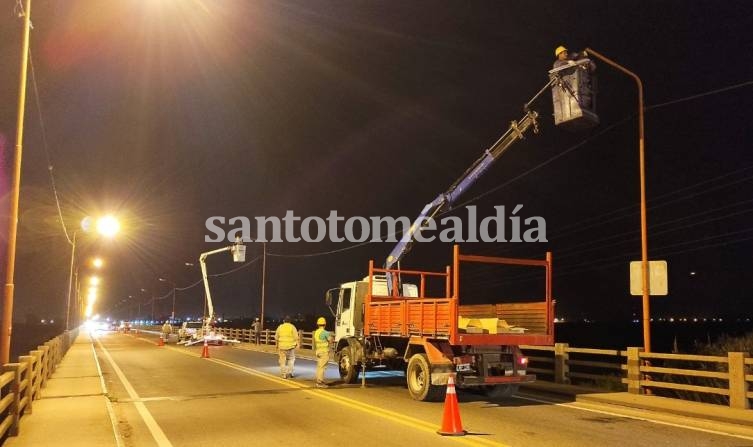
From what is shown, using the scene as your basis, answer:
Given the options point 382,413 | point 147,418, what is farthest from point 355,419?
point 147,418

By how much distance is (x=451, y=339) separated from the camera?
40.9 ft

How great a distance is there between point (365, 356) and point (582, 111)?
7.51m

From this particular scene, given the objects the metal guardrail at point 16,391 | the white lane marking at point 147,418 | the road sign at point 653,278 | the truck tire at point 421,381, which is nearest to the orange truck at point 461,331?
the truck tire at point 421,381

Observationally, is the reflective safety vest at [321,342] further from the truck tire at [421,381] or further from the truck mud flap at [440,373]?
the truck mud flap at [440,373]

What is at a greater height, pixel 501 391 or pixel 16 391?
pixel 16 391

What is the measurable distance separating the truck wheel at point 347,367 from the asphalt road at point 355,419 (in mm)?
477

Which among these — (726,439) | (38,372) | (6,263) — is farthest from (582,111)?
(38,372)

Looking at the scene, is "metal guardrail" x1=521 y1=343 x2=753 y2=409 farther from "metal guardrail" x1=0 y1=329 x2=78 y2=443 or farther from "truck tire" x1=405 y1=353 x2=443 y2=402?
"metal guardrail" x1=0 y1=329 x2=78 y2=443

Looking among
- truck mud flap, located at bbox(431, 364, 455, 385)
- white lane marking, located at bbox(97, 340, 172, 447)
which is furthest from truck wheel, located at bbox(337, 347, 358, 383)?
white lane marking, located at bbox(97, 340, 172, 447)

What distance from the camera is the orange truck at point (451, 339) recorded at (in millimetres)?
12748

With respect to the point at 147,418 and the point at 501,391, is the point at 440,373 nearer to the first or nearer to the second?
the point at 501,391

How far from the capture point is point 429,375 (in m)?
12.8

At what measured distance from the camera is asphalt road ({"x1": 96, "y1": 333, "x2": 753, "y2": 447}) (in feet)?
29.6

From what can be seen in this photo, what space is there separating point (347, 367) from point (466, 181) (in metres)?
6.49
